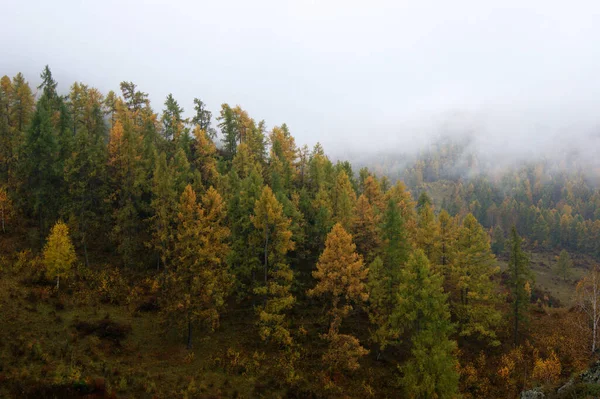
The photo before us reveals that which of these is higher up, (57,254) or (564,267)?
(57,254)

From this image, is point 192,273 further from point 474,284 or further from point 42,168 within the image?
point 474,284

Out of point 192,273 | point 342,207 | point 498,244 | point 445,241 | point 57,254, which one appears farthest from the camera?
point 498,244

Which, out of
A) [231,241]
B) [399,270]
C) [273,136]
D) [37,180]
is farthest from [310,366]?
[273,136]

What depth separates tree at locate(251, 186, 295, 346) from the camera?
28703 millimetres

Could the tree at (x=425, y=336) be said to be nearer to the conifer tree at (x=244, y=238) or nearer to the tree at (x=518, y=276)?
the tree at (x=518, y=276)

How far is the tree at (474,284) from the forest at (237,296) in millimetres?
175

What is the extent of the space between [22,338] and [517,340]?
147 feet

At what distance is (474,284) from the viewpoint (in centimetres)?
3403

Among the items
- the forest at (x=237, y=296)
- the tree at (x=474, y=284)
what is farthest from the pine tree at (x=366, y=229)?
the tree at (x=474, y=284)

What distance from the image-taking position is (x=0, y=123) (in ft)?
Result: 143

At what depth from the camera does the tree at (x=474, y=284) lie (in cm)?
3328

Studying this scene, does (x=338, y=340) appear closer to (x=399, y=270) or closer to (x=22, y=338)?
(x=399, y=270)

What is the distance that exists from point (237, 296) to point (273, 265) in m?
4.46

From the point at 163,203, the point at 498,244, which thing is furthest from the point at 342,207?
the point at 498,244
